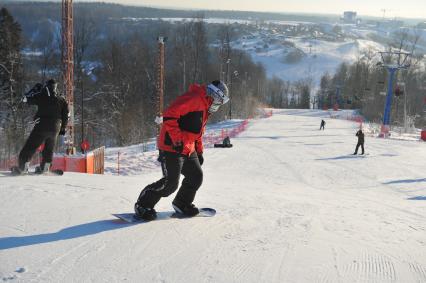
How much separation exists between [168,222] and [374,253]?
2169 millimetres

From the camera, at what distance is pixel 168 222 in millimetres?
5023

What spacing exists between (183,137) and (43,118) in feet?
13.9

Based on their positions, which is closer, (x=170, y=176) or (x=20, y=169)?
(x=170, y=176)

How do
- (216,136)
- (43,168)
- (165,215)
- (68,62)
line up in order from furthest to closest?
(216,136) → (68,62) → (43,168) → (165,215)

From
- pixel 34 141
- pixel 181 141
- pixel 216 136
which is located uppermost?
pixel 181 141

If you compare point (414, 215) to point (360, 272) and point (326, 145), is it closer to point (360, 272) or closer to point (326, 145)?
point (360, 272)

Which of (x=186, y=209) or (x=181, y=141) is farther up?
(x=181, y=141)

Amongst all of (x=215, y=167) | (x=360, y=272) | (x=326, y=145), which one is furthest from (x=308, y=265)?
(x=326, y=145)

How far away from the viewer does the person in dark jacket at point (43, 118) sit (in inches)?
315

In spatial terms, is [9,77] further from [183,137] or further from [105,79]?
[183,137]

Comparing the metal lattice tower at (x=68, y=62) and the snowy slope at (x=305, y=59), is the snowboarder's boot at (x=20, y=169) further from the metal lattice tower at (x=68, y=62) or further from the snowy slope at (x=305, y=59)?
the snowy slope at (x=305, y=59)

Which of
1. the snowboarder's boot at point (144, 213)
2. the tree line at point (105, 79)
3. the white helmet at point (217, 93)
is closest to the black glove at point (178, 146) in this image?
the white helmet at point (217, 93)

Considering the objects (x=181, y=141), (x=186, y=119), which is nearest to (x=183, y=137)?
(x=181, y=141)

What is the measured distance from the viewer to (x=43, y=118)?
8125 mm
